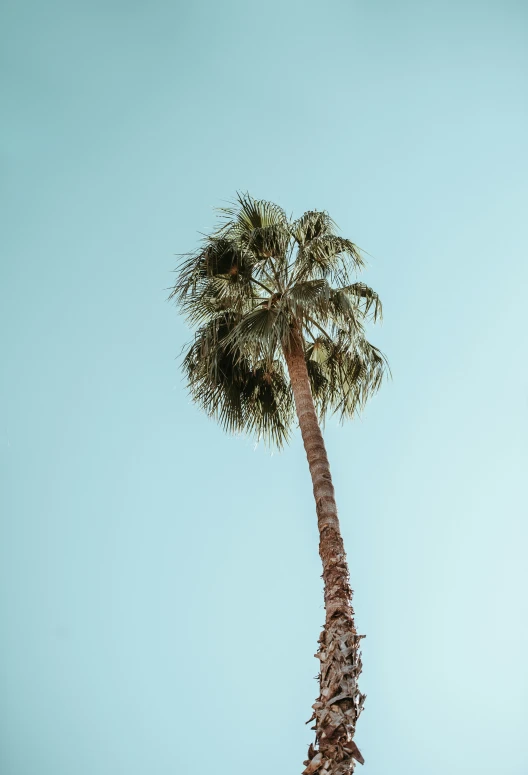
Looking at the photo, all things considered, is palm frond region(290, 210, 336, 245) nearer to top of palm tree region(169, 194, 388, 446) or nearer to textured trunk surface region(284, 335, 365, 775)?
top of palm tree region(169, 194, 388, 446)

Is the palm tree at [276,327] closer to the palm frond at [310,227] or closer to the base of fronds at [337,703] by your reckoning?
the palm frond at [310,227]

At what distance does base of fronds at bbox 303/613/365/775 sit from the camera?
5.30 m

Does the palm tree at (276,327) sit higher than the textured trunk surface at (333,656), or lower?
higher

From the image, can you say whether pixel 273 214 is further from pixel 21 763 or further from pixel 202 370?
pixel 21 763

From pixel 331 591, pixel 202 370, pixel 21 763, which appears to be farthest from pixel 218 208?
pixel 21 763

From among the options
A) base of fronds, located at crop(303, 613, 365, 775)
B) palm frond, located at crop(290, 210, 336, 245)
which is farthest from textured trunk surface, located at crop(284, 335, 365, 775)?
palm frond, located at crop(290, 210, 336, 245)

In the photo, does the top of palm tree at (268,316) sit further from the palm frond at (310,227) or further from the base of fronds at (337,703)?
the base of fronds at (337,703)

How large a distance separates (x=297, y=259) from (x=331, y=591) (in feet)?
18.3

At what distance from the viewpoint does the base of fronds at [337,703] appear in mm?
5297

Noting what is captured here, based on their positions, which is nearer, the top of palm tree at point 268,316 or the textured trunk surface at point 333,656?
the textured trunk surface at point 333,656

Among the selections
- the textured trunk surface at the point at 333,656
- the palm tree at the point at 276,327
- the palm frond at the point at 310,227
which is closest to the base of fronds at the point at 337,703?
the textured trunk surface at the point at 333,656

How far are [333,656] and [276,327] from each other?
464 cm

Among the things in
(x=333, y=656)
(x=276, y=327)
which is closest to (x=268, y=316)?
(x=276, y=327)

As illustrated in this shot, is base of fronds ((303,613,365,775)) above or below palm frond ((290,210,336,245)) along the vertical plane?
below
